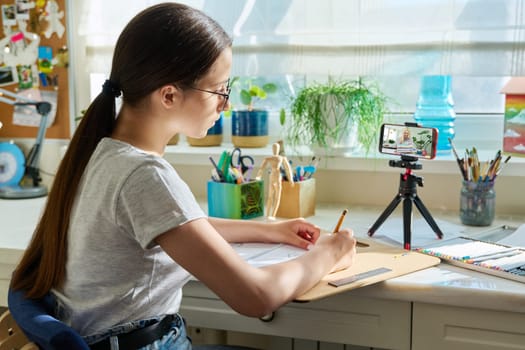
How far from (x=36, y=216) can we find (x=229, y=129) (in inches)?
26.5

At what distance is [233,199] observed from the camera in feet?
5.24

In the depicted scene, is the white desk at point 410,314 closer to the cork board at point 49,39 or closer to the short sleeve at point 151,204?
the short sleeve at point 151,204

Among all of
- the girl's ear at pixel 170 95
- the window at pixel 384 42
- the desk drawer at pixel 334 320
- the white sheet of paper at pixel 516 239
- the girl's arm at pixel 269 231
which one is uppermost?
the window at pixel 384 42

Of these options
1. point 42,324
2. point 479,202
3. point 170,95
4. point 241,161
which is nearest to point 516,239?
point 479,202

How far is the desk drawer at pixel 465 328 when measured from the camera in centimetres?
113

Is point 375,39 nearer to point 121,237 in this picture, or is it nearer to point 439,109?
point 439,109

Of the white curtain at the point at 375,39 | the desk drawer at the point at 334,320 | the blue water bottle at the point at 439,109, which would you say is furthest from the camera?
the blue water bottle at the point at 439,109

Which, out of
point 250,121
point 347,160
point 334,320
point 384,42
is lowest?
point 334,320

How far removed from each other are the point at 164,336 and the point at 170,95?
412mm

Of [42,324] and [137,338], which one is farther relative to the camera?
[137,338]

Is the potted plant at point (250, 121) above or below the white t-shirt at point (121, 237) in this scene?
above

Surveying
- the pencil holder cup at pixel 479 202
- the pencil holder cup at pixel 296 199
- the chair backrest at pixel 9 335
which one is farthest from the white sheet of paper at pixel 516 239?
the chair backrest at pixel 9 335

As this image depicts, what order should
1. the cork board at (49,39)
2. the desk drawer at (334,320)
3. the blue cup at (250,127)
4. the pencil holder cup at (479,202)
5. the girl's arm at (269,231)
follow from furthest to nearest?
the cork board at (49,39) → the blue cup at (250,127) → the pencil holder cup at (479,202) → the girl's arm at (269,231) → the desk drawer at (334,320)

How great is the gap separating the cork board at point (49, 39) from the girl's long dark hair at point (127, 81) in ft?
3.27
